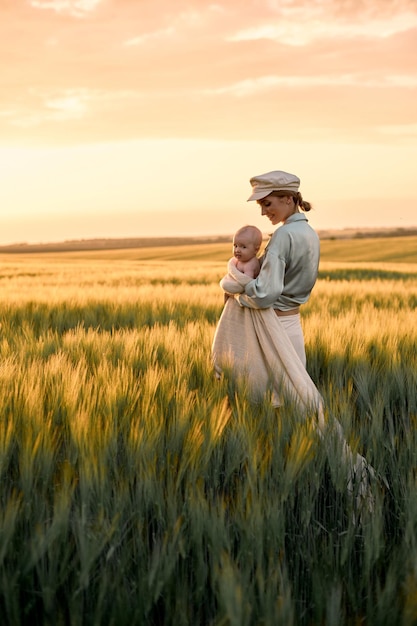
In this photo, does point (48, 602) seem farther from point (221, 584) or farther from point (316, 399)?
point (316, 399)

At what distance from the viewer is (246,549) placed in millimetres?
1504

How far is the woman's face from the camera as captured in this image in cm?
301

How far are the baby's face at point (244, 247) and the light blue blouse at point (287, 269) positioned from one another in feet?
0.21

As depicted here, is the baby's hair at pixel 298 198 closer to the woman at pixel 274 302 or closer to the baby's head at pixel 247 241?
the woman at pixel 274 302

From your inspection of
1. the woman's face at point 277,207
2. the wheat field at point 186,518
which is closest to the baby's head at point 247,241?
the woman's face at point 277,207

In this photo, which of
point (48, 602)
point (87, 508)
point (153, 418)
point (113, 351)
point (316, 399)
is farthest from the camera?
point (113, 351)

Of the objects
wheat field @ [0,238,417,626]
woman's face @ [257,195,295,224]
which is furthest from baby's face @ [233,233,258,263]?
wheat field @ [0,238,417,626]

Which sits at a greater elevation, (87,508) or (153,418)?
(153,418)

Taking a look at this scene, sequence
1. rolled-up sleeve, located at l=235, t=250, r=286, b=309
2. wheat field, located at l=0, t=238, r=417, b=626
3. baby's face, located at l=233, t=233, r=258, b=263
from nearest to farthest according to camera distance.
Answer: wheat field, located at l=0, t=238, r=417, b=626
rolled-up sleeve, located at l=235, t=250, r=286, b=309
baby's face, located at l=233, t=233, r=258, b=263

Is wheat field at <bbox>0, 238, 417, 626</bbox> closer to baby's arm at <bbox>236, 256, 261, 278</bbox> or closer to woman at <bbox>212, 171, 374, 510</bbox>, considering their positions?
woman at <bbox>212, 171, 374, 510</bbox>

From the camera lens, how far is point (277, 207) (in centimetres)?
302

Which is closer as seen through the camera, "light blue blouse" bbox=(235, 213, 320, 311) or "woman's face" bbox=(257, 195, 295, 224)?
"light blue blouse" bbox=(235, 213, 320, 311)

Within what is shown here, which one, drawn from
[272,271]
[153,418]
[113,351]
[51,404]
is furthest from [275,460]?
[113,351]

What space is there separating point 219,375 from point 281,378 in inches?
14.7
